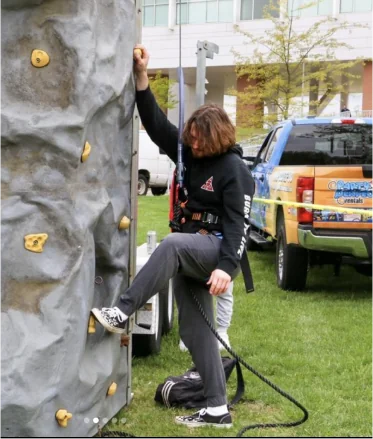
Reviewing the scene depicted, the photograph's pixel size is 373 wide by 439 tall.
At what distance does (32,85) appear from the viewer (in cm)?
356

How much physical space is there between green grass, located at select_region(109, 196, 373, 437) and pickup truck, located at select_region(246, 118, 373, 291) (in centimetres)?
47

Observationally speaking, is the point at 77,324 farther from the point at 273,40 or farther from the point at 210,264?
the point at 273,40

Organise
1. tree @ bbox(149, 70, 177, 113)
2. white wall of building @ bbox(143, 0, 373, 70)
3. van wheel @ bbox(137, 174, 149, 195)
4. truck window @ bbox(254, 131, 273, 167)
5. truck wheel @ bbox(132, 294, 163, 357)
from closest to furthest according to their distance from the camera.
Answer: truck wheel @ bbox(132, 294, 163, 357) < truck window @ bbox(254, 131, 273, 167) < van wheel @ bbox(137, 174, 149, 195) < tree @ bbox(149, 70, 177, 113) < white wall of building @ bbox(143, 0, 373, 70)

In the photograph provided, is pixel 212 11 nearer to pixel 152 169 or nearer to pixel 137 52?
pixel 152 169

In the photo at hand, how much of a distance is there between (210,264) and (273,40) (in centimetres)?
2310

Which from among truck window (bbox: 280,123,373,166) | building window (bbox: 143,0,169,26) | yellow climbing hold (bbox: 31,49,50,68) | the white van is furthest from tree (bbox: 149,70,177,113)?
yellow climbing hold (bbox: 31,49,50,68)

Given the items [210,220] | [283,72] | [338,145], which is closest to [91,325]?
[210,220]

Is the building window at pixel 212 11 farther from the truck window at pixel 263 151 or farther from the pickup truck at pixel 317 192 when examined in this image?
the pickup truck at pixel 317 192

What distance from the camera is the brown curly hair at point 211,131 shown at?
4.32m

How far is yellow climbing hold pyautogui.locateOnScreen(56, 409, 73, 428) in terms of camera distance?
363 centimetres

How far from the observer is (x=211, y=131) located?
4.32 metres

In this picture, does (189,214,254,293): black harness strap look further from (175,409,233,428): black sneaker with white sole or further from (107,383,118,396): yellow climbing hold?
(107,383,118,396): yellow climbing hold

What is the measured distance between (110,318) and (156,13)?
1505 inches

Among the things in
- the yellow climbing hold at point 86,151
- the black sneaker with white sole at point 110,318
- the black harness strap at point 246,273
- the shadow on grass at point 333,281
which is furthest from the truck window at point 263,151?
the yellow climbing hold at point 86,151
